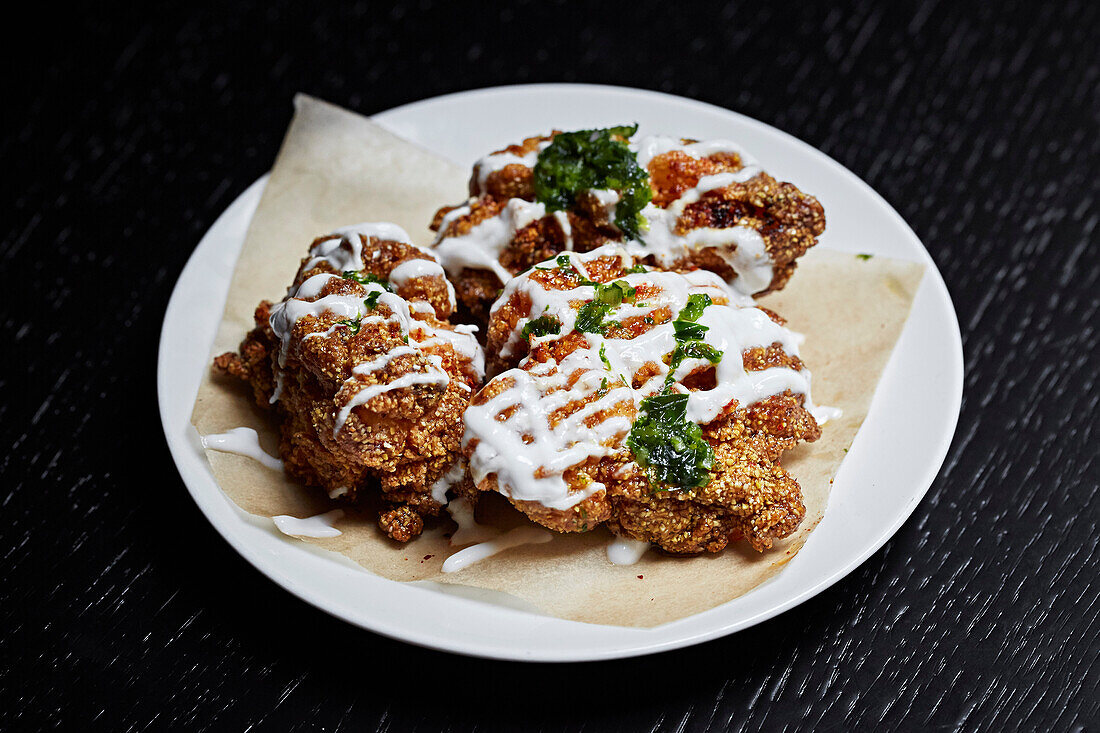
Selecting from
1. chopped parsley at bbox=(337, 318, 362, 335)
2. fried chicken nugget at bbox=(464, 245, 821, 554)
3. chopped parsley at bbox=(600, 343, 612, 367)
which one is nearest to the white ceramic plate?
fried chicken nugget at bbox=(464, 245, 821, 554)

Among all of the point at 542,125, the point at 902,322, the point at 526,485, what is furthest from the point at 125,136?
the point at 902,322

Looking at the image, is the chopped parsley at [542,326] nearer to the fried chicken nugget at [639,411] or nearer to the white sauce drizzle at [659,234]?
the fried chicken nugget at [639,411]

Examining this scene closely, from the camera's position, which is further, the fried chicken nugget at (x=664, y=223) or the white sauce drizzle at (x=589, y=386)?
the fried chicken nugget at (x=664, y=223)

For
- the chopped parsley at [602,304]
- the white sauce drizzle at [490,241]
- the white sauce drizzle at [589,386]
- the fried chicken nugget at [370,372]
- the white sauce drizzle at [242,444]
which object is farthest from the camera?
the white sauce drizzle at [490,241]

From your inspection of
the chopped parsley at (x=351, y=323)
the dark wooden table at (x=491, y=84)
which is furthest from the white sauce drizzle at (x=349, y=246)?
the dark wooden table at (x=491, y=84)

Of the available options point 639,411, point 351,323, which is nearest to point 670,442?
point 639,411

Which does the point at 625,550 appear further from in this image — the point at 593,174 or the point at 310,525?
the point at 593,174
